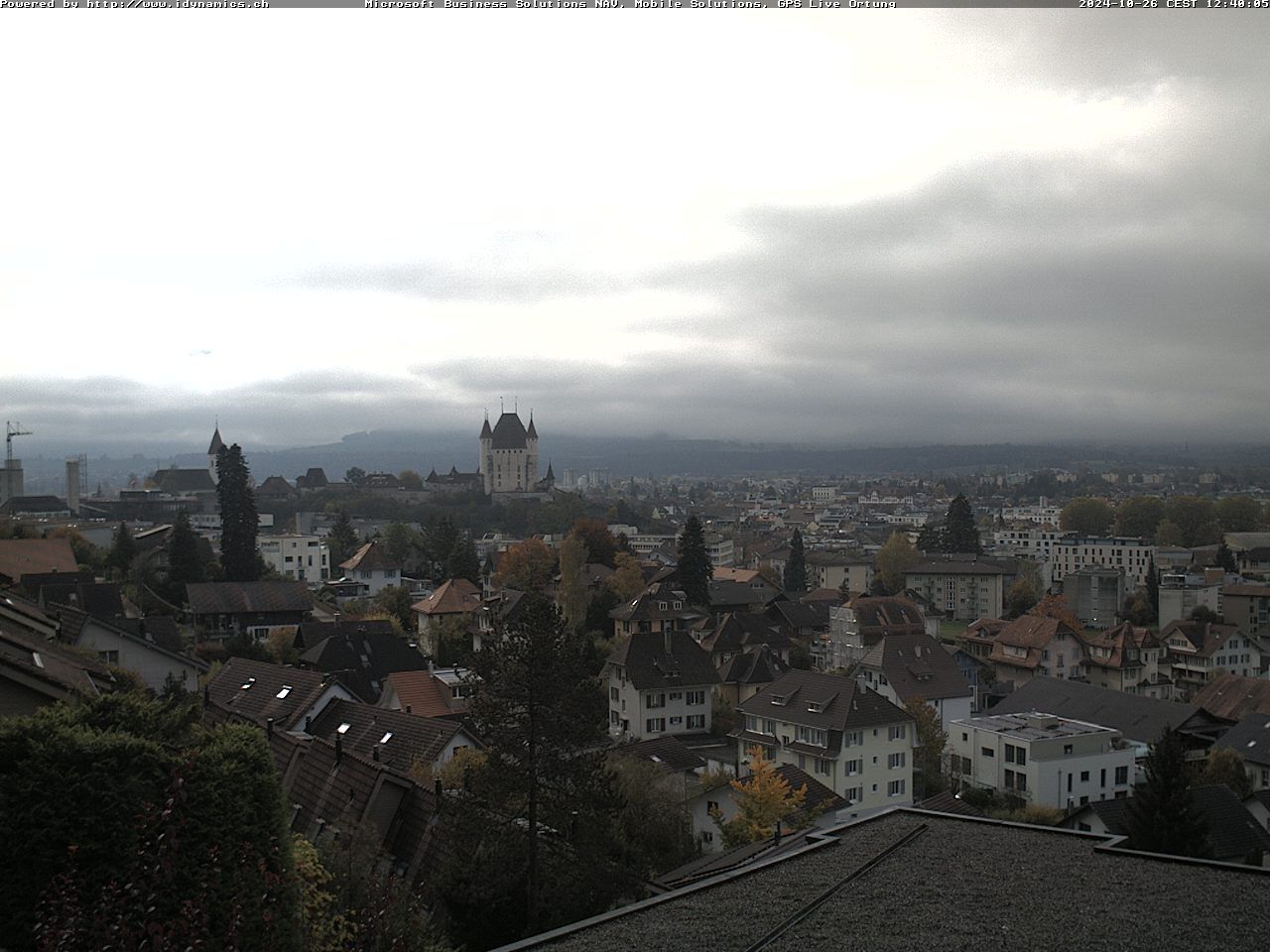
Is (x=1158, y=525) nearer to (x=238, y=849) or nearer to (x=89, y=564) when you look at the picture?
(x=89, y=564)

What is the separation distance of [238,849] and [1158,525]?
109 meters

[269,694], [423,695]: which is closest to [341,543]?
[423,695]

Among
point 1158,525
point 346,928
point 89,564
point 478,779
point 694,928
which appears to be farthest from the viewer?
point 1158,525

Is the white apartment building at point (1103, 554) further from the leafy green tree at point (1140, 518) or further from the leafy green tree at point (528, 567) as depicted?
the leafy green tree at point (528, 567)

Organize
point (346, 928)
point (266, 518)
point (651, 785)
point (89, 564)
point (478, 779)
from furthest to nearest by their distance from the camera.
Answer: point (266, 518) < point (89, 564) < point (651, 785) < point (478, 779) < point (346, 928)

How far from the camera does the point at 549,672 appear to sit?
1347cm

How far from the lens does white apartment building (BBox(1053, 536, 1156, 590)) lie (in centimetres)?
8281

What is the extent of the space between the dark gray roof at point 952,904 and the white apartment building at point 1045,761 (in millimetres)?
18391

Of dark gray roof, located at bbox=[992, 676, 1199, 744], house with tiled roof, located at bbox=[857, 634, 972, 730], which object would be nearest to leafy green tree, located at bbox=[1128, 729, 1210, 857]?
dark gray roof, located at bbox=[992, 676, 1199, 744]

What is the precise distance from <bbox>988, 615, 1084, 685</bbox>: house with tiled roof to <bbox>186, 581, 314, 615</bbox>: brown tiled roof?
29.0m

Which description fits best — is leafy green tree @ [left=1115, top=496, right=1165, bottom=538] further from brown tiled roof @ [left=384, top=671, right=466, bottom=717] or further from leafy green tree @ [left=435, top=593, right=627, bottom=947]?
leafy green tree @ [left=435, top=593, right=627, bottom=947]

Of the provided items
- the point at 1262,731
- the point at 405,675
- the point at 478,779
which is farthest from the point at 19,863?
the point at 1262,731

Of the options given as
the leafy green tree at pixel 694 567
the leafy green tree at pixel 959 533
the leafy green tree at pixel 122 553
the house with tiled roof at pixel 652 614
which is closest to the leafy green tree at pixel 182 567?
the leafy green tree at pixel 122 553

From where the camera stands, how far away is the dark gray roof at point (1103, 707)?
31.6 meters
